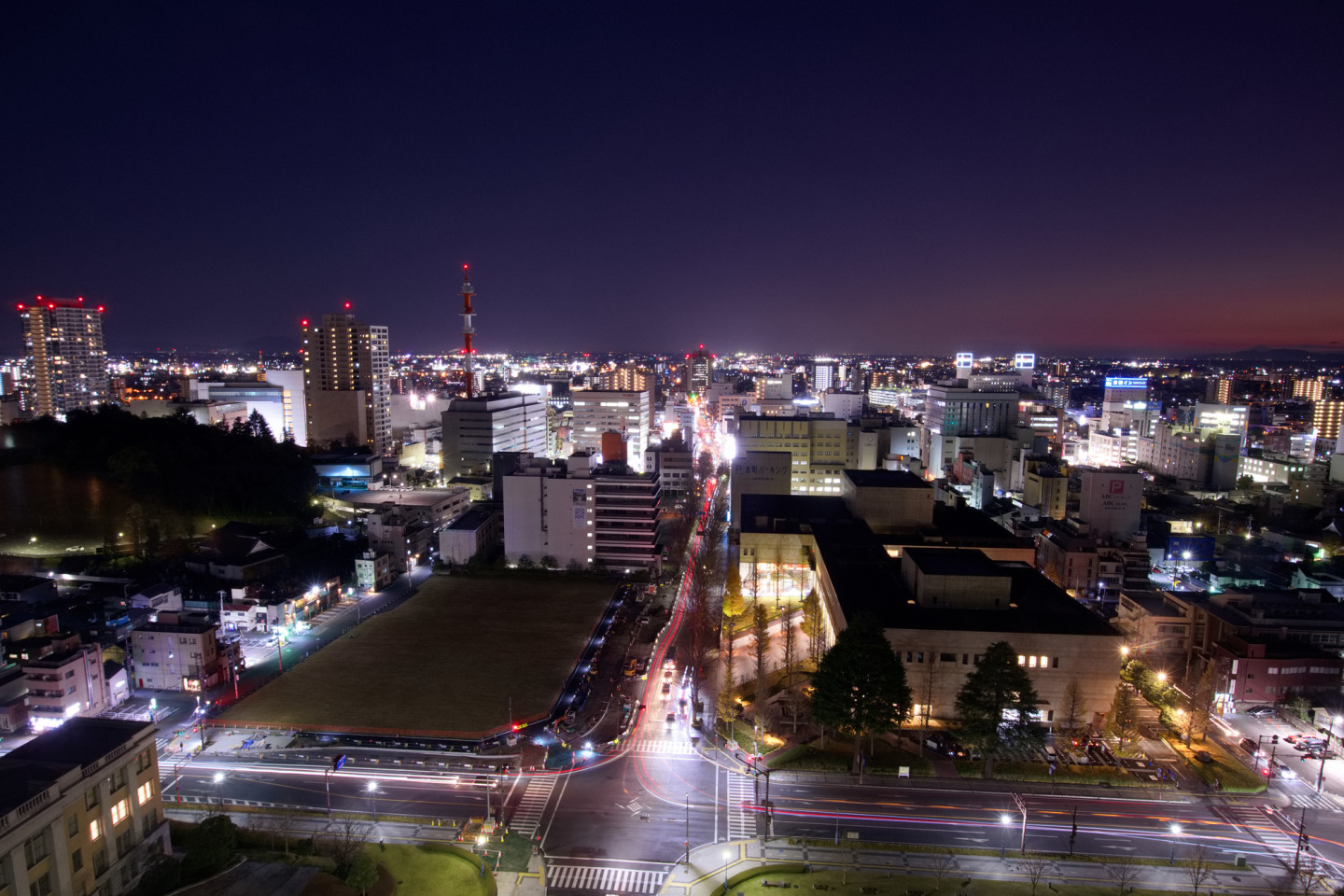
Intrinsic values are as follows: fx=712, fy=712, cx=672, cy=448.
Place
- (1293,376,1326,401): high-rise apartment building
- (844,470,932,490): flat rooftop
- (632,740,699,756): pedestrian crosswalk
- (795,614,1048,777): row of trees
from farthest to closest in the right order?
(1293,376,1326,401): high-rise apartment building → (844,470,932,490): flat rooftop → (632,740,699,756): pedestrian crosswalk → (795,614,1048,777): row of trees

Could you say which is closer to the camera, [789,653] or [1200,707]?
[1200,707]

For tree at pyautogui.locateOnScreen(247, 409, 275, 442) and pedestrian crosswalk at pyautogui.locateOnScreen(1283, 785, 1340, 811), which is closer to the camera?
pedestrian crosswalk at pyautogui.locateOnScreen(1283, 785, 1340, 811)

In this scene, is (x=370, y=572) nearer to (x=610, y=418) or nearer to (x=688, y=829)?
(x=688, y=829)

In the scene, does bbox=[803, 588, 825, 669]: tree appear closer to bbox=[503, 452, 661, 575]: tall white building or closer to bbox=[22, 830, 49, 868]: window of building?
bbox=[503, 452, 661, 575]: tall white building

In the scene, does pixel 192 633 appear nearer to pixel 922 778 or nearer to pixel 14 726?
pixel 14 726

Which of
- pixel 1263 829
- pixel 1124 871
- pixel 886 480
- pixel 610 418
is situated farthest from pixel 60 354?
pixel 1263 829

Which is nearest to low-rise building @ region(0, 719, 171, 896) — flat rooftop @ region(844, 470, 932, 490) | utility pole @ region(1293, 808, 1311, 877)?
utility pole @ region(1293, 808, 1311, 877)
